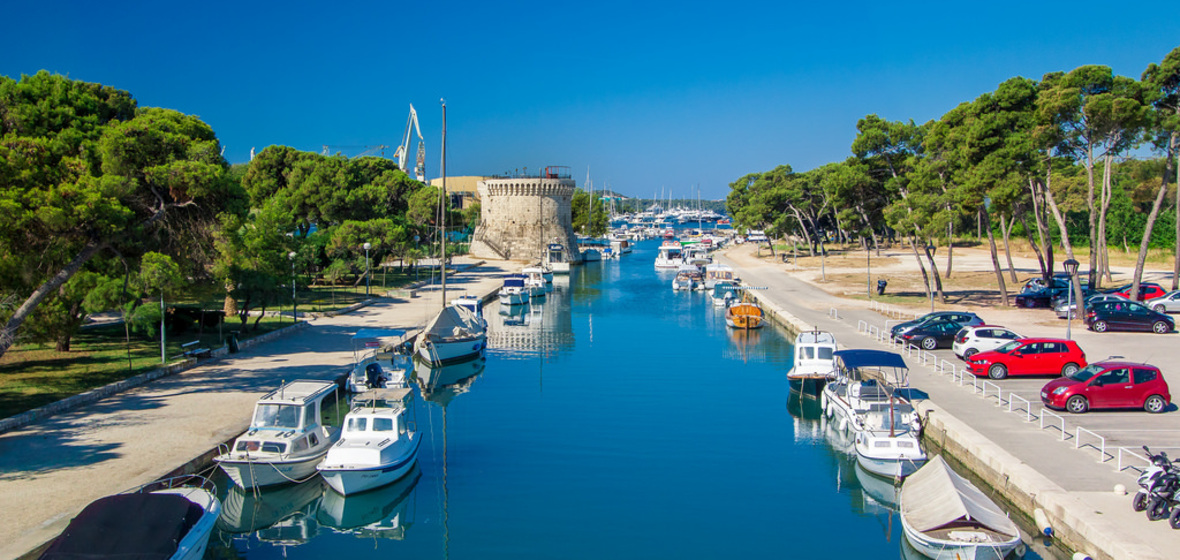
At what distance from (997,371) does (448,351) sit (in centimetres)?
1887

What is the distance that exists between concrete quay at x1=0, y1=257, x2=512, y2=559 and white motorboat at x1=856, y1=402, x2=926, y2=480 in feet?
48.1

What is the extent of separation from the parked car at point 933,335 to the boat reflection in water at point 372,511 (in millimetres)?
18817

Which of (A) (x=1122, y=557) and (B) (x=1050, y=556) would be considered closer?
(A) (x=1122, y=557)

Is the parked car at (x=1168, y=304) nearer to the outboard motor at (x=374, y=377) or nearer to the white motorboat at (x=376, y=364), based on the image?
the white motorboat at (x=376, y=364)

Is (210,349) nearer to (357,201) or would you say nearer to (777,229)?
(357,201)

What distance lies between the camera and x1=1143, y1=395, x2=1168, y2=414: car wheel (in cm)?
1906

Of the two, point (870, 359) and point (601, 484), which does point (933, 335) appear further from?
point (601, 484)

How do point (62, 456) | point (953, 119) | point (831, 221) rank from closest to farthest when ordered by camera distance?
1. point (62, 456)
2. point (953, 119)
3. point (831, 221)

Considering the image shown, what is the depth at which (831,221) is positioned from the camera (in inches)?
3637

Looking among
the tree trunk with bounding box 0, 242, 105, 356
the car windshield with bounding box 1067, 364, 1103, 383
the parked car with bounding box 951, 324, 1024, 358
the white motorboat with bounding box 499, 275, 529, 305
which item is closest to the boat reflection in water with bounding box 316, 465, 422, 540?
the tree trunk with bounding box 0, 242, 105, 356

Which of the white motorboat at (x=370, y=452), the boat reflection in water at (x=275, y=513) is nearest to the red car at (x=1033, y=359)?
the white motorboat at (x=370, y=452)

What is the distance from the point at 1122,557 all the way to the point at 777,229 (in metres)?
71.5

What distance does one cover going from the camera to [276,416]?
18297mm

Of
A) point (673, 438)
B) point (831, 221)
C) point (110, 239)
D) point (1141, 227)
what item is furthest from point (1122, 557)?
point (831, 221)
